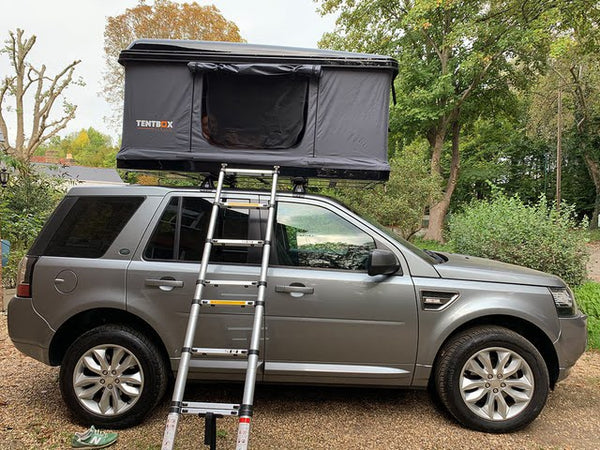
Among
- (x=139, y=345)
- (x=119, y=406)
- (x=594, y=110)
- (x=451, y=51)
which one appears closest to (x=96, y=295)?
(x=139, y=345)

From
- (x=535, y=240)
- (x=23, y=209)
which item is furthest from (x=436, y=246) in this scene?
(x=23, y=209)

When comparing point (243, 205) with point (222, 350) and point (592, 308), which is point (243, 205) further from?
point (592, 308)

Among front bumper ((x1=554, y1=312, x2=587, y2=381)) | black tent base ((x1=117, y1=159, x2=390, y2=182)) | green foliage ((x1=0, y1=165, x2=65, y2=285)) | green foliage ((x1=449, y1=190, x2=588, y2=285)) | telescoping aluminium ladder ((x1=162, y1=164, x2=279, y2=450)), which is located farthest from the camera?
green foliage ((x1=0, y1=165, x2=65, y2=285))

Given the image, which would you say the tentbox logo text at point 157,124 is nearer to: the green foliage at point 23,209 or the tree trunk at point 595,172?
the green foliage at point 23,209

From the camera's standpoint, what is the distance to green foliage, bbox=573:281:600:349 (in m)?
5.07

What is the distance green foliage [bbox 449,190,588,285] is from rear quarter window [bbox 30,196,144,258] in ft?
16.4

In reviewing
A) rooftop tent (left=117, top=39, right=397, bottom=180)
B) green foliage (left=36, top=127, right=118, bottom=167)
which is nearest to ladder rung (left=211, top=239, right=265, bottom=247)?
rooftop tent (left=117, top=39, right=397, bottom=180)

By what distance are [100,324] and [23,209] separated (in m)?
8.46

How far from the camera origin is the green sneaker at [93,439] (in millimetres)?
2828

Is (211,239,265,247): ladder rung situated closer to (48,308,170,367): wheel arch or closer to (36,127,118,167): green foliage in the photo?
(48,308,170,367): wheel arch

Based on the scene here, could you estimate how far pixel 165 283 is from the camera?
3.09m

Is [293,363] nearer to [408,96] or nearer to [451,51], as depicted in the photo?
[408,96]

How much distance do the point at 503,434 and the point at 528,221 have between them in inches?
145

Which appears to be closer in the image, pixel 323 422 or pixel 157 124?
pixel 323 422
